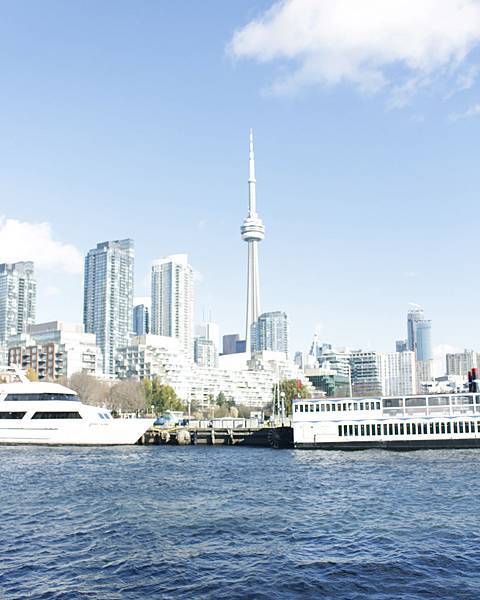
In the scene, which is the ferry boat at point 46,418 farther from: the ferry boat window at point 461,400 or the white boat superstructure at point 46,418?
the ferry boat window at point 461,400

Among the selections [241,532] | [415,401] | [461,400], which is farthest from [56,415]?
[241,532]

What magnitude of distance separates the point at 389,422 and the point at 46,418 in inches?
1902

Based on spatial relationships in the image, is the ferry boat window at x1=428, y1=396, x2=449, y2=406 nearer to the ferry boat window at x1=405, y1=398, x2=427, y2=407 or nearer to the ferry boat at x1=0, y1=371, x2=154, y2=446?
→ the ferry boat window at x1=405, y1=398, x2=427, y2=407

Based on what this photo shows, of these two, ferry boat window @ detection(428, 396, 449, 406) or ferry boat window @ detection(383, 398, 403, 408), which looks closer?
ferry boat window @ detection(428, 396, 449, 406)

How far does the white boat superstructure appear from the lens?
97062 mm

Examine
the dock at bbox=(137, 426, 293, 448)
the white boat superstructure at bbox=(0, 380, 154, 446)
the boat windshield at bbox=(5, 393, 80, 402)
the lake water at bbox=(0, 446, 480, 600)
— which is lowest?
the lake water at bbox=(0, 446, 480, 600)

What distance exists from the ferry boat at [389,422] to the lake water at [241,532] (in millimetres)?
21510

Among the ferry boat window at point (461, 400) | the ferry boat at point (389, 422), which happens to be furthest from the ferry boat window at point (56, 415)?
the ferry boat window at point (461, 400)

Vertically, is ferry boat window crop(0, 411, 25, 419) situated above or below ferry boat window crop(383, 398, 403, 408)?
below

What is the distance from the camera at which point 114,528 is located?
4006 centimetres

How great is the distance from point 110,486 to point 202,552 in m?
24.6

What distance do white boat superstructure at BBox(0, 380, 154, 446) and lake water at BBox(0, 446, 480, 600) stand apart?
2586 cm

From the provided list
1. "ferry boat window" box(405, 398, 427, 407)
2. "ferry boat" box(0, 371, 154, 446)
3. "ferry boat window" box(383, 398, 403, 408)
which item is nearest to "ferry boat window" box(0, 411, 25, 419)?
"ferry boat" box(0, 371, 154, 446)

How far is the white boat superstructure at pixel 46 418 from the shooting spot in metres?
97.1
